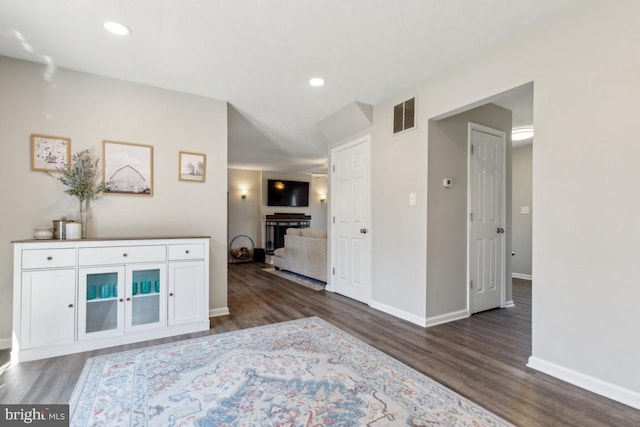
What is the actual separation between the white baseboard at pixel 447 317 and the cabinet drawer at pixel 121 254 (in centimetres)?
265

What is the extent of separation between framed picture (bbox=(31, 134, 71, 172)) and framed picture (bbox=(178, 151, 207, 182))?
0.95 meters

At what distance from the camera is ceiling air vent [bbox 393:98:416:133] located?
3.22 meters

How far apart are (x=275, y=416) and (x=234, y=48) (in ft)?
8.58

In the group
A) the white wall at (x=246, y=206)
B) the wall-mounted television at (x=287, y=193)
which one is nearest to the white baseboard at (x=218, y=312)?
the white wall at (x=246, y=206)

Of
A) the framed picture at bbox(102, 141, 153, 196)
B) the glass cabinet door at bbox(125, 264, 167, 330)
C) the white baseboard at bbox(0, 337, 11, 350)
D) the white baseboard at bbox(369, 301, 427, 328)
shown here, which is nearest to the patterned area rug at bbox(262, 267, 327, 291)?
the white baseboard at bbox(369, 301, 427, 328)

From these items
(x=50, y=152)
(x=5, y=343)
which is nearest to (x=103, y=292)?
(x=5, y=343)

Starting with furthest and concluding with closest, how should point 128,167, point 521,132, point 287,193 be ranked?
point 287,193 < point 521,132 < point 128,167

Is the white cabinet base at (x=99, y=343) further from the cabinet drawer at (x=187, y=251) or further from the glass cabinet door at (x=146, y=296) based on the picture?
the cabinet drawer at (x=187, y=251)

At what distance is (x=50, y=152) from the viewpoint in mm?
2711

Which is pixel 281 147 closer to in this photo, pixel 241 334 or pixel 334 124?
pixel 334 124

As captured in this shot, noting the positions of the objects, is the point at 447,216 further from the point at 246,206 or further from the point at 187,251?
the point at 246,206

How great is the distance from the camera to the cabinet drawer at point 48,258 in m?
2.33

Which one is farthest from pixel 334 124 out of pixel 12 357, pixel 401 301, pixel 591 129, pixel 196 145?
pixel 12 357

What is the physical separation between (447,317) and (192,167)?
10.4ft
